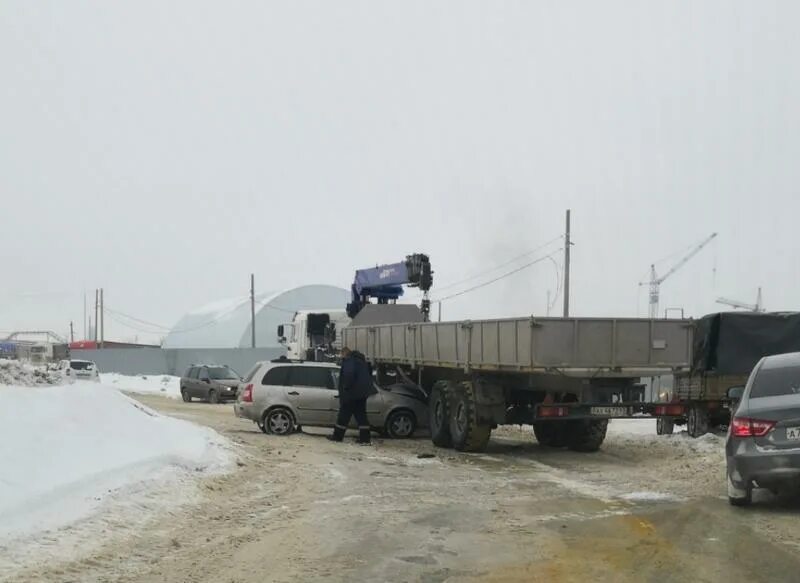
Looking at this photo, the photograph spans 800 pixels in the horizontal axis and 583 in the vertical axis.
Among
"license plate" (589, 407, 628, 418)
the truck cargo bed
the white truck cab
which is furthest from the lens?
the white truck cab

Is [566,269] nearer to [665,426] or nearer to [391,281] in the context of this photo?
[391,281]

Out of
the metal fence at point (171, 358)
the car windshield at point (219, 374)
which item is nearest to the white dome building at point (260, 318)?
the metal fence at point (171, 358)

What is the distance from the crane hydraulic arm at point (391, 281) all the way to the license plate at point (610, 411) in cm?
884

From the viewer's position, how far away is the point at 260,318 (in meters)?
89.9

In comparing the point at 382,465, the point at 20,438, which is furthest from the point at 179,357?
the point at 20,438

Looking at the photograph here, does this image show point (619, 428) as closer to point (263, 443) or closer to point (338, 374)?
point (338, 374)

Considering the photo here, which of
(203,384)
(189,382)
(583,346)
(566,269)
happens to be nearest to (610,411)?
(583,346)

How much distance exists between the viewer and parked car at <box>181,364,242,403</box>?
35.0m

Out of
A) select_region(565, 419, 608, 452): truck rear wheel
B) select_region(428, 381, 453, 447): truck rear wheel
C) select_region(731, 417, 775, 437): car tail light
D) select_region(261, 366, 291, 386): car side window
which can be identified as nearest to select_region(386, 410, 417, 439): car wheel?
select_region(428, 381, 453, 447): truck rear wheel

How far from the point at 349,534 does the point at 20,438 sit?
3.41m

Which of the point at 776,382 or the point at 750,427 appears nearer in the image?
the point at 750,427

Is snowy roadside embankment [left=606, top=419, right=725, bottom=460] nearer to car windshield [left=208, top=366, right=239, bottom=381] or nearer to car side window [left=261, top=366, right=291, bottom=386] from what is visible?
car side window [left=261, top=366, right=291, bottom=386]

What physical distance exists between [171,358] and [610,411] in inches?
1942

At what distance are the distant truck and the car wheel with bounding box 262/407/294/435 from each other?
7.58 meters
